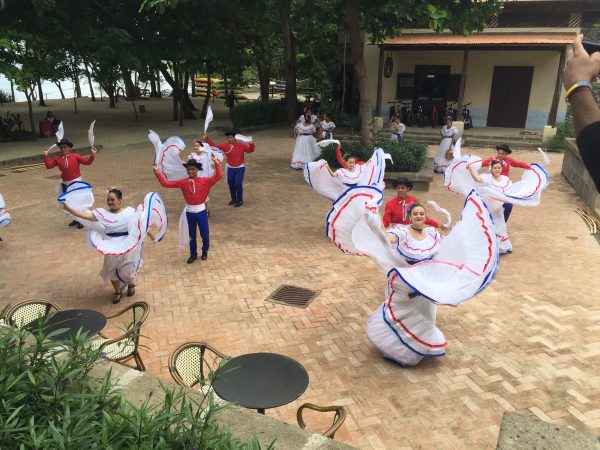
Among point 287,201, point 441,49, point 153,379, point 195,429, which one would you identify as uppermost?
point 441,49

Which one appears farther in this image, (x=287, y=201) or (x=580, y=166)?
(x=580, y=166)

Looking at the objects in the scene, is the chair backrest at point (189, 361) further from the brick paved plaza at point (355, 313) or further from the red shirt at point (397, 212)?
the red shirt at point (397, 212)

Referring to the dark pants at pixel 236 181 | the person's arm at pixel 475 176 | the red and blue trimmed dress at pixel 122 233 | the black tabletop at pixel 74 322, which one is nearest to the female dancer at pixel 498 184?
the person's arm at pixel 475 176

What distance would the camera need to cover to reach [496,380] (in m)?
5.26

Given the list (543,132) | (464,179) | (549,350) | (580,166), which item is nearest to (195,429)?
(549,350)

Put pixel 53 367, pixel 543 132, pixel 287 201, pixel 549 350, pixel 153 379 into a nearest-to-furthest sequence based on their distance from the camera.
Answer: pixel 53 367 → pixel 153 379 → pixel 549 350 → pixel 287 201 → pixel 543 132

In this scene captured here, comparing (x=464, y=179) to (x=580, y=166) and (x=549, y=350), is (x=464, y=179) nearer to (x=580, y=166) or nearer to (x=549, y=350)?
(x=549, y=350)

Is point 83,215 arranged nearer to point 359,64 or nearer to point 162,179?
point 162,179

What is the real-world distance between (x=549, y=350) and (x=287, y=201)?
7.49m

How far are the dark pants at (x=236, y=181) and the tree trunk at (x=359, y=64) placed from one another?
16.6ft

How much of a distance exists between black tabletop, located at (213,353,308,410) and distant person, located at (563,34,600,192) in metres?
2.52

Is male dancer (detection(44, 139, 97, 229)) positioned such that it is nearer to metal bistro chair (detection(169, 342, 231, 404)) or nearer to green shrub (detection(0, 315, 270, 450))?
metal bistro chair (detection(169, 342, 231, 404))

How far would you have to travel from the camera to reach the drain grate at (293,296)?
6.93 metres

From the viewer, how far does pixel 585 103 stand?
1.99 metres
